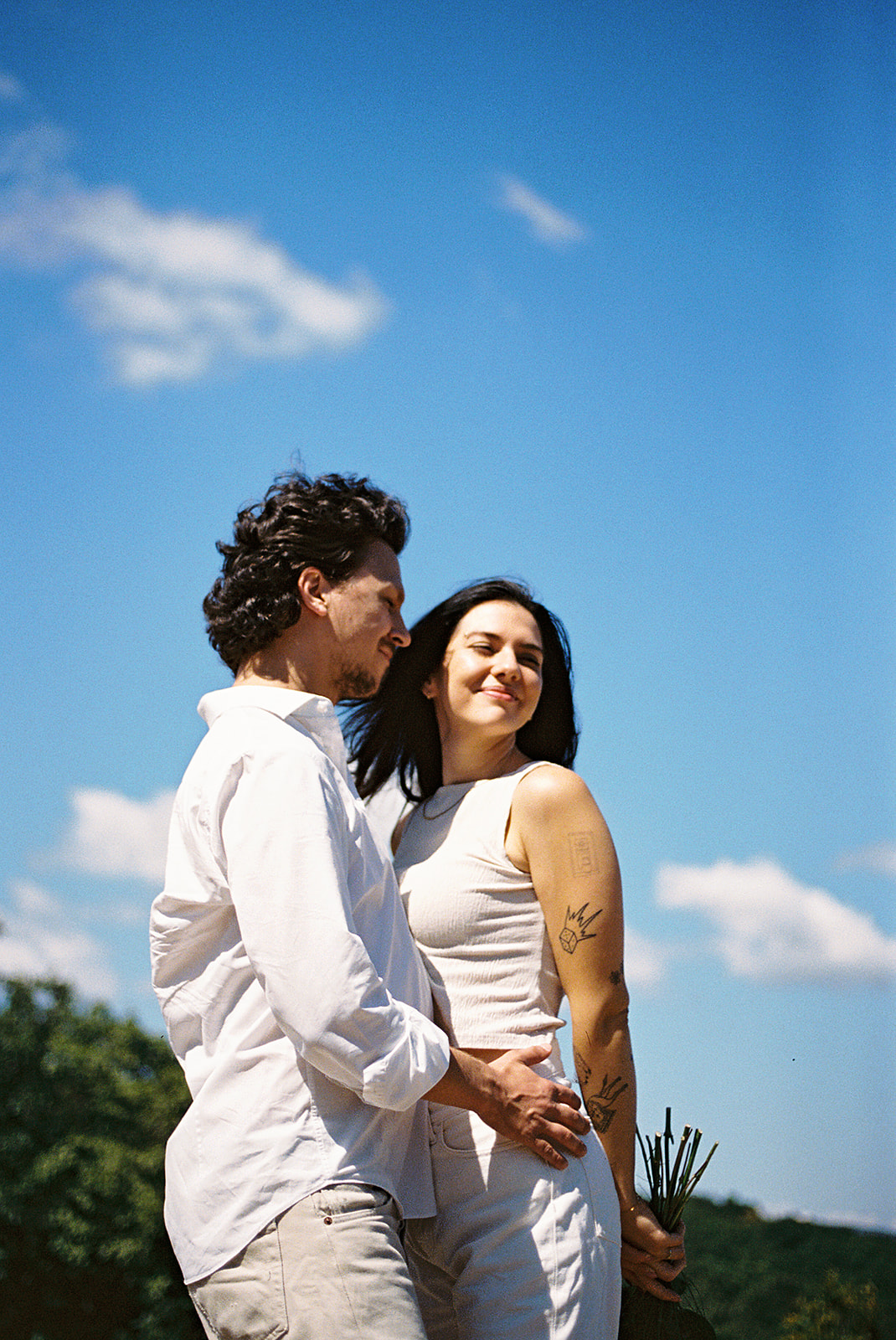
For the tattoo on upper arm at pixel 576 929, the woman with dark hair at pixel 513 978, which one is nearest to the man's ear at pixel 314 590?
the woman with dark hair at pixel 513 978

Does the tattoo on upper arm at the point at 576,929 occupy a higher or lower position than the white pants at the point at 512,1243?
higher

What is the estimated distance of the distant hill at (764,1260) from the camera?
22.6 metres

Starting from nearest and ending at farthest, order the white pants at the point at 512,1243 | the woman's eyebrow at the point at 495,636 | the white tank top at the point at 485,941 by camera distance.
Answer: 1. the white pants at the point at 512,1243
2. the white tank top at the point at 485,941
3. the woman's eyebrow at the point at 495,636

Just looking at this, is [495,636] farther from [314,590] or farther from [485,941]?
[485,941]

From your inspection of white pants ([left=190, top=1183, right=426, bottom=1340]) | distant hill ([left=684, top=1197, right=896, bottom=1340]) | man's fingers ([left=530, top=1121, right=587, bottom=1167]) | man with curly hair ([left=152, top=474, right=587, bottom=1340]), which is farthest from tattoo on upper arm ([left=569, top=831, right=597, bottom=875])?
distant hill ([left=684, top=1197, right=896, bottom=1340])

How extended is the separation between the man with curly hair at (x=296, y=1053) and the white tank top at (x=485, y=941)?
0.19 meters

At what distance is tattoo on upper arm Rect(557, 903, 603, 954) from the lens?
2.76 metres

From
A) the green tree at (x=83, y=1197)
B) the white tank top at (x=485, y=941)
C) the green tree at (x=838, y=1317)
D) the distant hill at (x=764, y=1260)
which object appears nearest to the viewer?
the white tank top at (x=485, y=941)

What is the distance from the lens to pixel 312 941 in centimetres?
203

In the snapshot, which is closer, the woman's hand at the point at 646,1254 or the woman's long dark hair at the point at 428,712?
the woman's hand at the point at 646,1254

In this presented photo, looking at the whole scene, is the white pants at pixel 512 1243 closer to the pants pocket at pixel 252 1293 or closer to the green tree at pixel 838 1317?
the pants pocket at pixel 252 1293

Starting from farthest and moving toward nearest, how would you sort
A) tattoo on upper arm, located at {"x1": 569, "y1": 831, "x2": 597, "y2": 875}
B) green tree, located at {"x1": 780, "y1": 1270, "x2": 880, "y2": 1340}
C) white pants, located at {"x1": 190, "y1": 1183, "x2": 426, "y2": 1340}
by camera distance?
green tree, located at {"x1": 780, "y1": 1270, "x2": 880, "y2": 1340}
tattoo on upper arm, located at {"x1": 569, "y1": 831, "x2": 597, "y2": 875}
white pants, located at {"x1": 190, "y1": 1183, "x2": 426, "y2": 1340}

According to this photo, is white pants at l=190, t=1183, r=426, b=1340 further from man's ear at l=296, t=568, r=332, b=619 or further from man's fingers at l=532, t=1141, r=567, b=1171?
man's ear at l=296, t=568, r=332, b=619

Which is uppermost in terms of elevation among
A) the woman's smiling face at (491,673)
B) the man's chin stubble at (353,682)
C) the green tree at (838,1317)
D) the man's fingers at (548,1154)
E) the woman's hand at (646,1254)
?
the woman's smiling face at (491,673)
